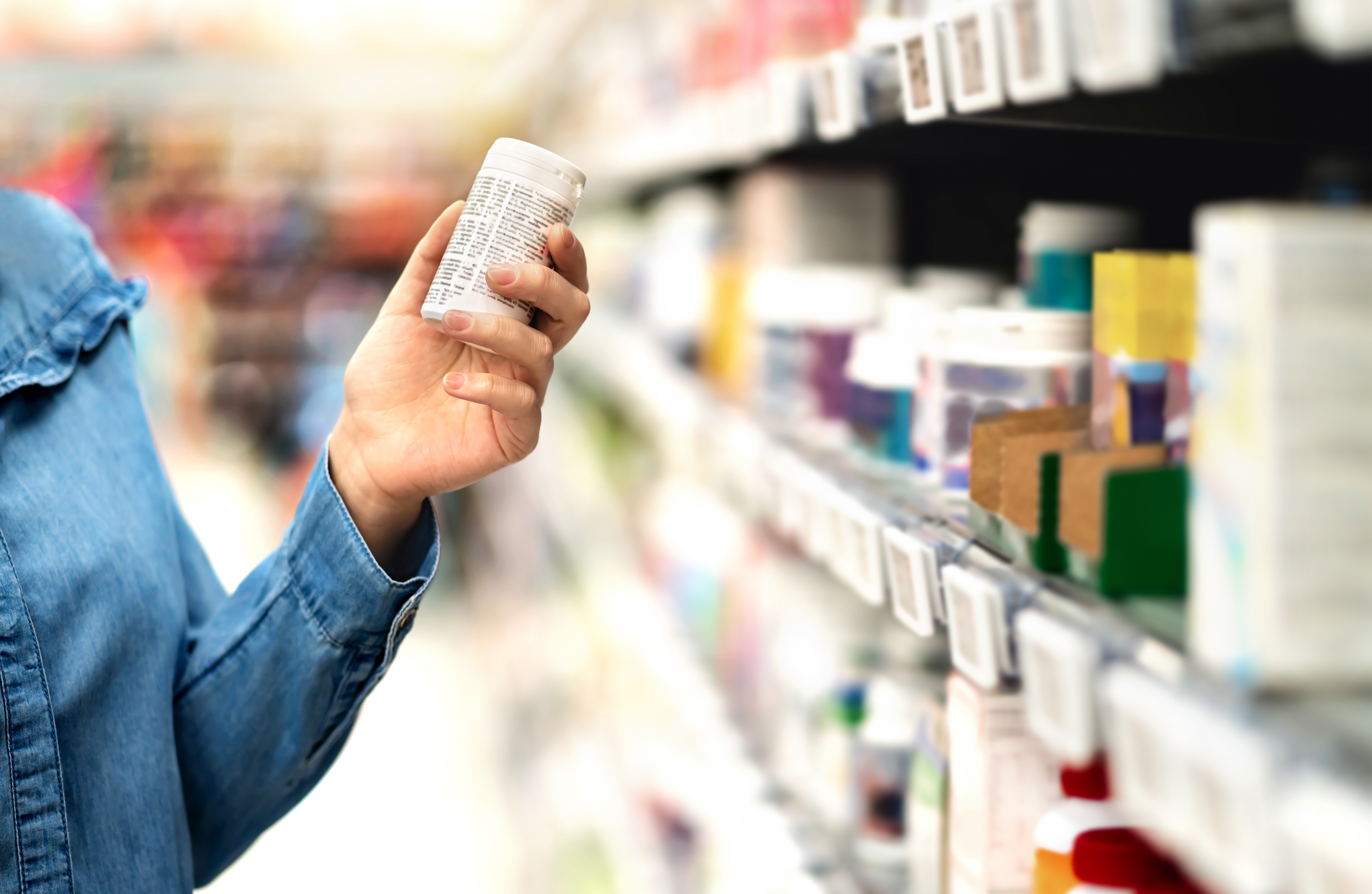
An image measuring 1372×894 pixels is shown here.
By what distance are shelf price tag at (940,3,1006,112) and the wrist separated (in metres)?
0.55

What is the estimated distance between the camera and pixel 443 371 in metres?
1.05

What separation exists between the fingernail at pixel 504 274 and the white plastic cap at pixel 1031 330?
35 cm

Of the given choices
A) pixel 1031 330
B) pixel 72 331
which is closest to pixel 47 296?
pixel 72 331

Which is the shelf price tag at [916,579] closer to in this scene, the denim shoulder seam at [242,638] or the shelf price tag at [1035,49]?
the shelf price tag at [1035,49]

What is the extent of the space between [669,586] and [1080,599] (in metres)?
1.55

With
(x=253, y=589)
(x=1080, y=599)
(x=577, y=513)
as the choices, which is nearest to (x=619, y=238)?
(x=577, y=513)

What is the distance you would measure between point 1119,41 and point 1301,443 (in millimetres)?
206

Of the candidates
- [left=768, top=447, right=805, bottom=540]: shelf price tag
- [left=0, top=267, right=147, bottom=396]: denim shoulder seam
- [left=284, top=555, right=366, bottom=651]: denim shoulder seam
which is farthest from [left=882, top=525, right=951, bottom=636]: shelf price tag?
[left=0, top=267, right=147, bottom=396]: denim shoulder seam

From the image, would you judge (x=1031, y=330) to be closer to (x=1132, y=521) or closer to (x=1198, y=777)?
(x=1132, y=521)

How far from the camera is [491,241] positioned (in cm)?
94

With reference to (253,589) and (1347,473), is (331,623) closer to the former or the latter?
(253,589)

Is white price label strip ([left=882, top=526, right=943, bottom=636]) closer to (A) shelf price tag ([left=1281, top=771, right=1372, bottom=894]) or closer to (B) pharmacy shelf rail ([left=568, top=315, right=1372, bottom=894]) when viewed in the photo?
(B) pharmacy shelf rail ([left=568, top=315, right=1372, bottom=894])

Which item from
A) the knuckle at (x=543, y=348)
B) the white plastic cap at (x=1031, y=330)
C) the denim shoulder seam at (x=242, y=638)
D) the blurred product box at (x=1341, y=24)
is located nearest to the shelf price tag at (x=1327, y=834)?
the blurred product box at (x=1341, y=24)

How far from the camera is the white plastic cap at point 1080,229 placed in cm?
93
